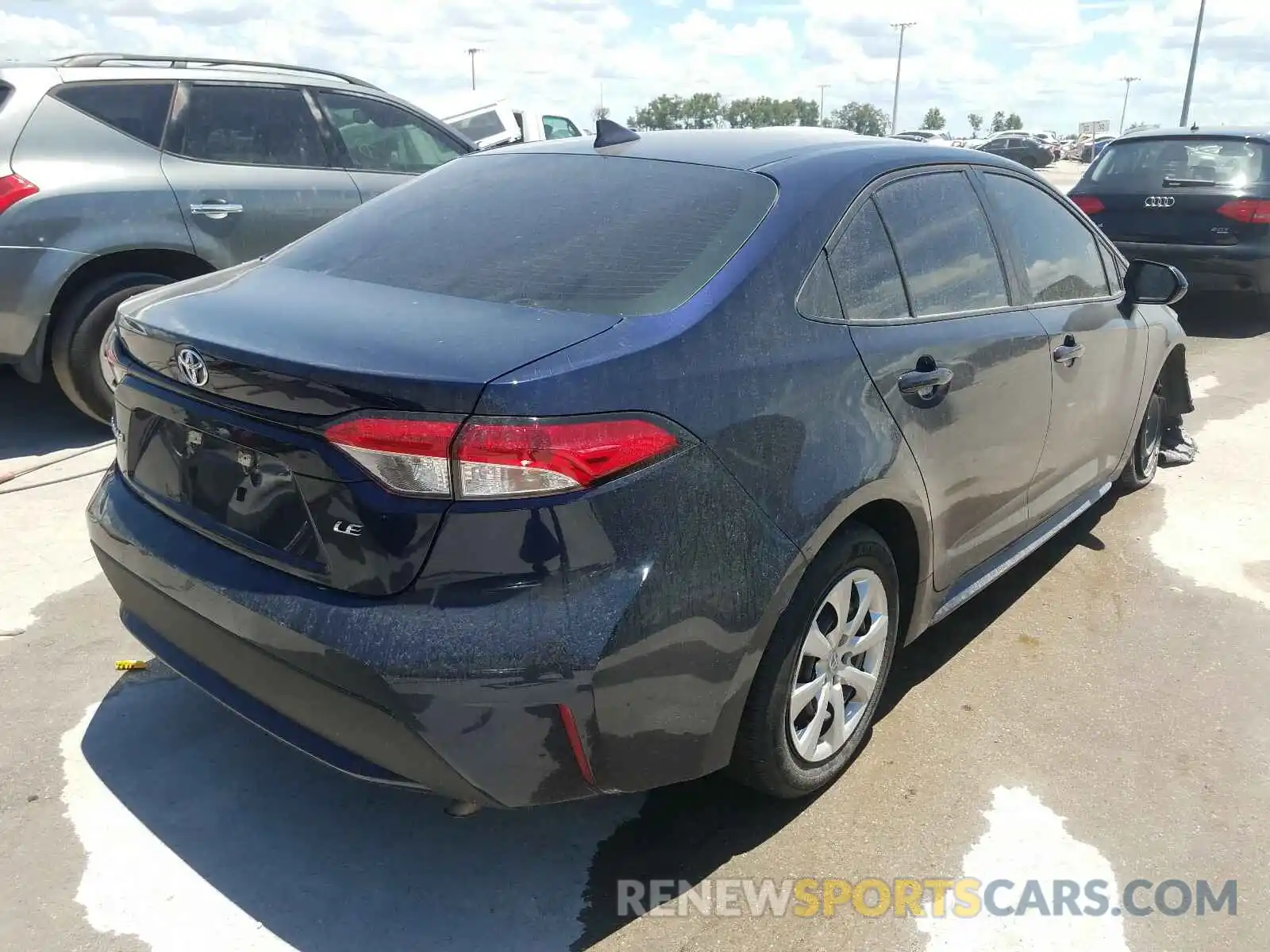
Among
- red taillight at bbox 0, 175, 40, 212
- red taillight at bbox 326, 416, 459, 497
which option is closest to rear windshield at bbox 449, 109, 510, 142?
red taillight at bbox 0, 175, 40, 212

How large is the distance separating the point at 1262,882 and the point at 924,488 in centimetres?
121

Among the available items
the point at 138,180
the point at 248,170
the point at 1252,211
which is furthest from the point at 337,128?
the point at 1252,211

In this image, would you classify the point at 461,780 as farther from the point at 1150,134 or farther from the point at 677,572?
the point at 1150,134

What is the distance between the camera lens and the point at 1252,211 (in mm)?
7957

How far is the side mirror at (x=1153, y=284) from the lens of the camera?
406cm

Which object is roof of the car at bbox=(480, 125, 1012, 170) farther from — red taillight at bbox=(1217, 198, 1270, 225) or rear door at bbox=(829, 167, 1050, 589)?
red taillight at bbox=(1217, 198, 1270, 225)

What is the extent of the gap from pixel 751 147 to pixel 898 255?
51 centimetres

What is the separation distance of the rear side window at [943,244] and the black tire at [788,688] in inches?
28.5

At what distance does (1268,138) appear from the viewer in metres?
8.26

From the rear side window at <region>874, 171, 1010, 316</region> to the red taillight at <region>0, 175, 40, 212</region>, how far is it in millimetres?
3987

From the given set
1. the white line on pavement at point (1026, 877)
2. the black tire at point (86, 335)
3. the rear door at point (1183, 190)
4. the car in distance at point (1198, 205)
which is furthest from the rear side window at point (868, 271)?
the rear door at point (1183, 190)

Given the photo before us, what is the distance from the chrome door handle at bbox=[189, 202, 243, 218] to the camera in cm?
534

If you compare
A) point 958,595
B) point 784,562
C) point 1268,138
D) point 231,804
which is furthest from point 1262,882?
point 1268,138

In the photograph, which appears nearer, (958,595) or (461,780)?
(461,780)
